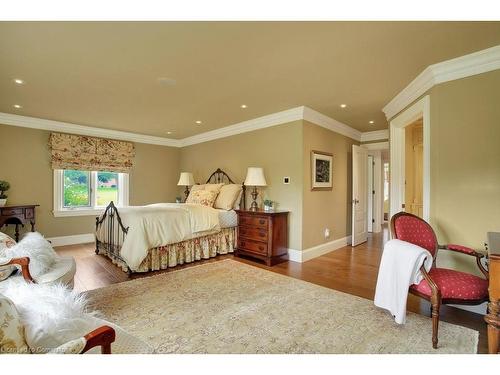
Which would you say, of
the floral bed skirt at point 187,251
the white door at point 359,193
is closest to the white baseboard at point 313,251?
the white door at point 359,193

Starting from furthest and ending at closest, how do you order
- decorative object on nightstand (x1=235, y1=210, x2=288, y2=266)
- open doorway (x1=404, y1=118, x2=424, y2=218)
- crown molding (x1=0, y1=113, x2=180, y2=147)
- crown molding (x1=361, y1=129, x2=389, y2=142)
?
crown molding (x1=361, y1=129, x2=389, y2=142)
crown molding (x1=0, y1=113, x2=180, y2=147)
open doorway (x1=404, y1=118, x2=424, y2=218)
decorative object on nightstand (x1=235, y1=210, x2=288, y2=266)

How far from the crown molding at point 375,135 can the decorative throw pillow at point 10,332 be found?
19.3 feet

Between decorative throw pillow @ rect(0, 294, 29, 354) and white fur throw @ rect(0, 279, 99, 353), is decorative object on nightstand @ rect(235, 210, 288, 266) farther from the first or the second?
→ decorative throw pillow @ rect(0, 294, 29, 354)

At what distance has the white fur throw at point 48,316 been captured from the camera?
111 cm

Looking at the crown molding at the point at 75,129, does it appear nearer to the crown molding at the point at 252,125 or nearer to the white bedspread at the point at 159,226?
the crown molding at the point at 252,125

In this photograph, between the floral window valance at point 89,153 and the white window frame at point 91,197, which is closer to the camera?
the floral window valance at point 89,153

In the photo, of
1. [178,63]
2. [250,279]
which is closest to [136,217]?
[250,279]

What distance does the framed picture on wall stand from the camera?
13.8ft

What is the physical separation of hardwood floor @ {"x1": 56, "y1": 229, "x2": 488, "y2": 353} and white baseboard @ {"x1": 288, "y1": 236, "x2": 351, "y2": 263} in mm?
85

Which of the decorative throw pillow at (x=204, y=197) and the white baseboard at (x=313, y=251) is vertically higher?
the decorative throw pillow at (x=204, y=197)

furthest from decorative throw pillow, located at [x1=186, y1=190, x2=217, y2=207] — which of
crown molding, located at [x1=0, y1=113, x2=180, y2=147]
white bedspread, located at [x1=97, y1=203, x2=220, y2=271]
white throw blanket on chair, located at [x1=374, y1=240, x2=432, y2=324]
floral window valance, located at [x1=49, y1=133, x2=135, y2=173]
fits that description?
white throw blanket on chair, located at [x1=374, y1=240, x2=432, y2=324]

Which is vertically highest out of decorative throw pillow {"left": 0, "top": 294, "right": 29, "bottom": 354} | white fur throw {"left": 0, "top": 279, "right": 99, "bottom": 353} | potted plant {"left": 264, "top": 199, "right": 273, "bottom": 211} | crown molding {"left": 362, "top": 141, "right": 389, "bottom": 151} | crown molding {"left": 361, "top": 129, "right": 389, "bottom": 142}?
crown molding {"left": 361, "top": 129, "right": 389, "bottom": 142}

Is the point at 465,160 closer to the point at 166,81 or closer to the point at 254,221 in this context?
the point at 254,221
